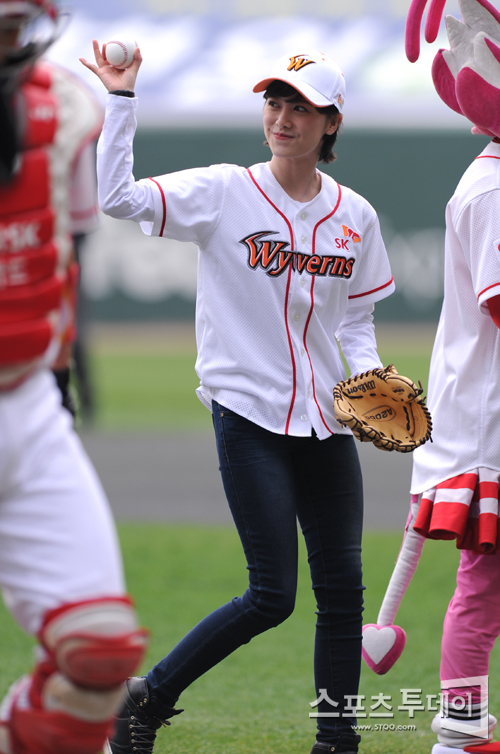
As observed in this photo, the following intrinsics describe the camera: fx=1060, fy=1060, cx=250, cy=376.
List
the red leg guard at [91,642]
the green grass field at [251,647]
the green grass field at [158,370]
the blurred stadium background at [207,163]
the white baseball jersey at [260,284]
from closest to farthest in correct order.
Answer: the red leg guard at [91,642] → the white baseball jersey at [260,284] → the green grass field at [251,647] → the blurred stadium background at [207,163] → the green grass field at [158,370]

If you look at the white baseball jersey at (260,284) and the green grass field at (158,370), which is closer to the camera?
the white baseball jersey at (260,284)

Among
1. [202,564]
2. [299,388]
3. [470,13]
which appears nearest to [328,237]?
[299,388]

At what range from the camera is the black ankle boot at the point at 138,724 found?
11.6 ft

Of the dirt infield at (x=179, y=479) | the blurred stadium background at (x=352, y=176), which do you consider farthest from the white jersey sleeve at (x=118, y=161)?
the blurred stadium background at (x=352, y=176)

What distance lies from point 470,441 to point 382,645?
31.7 inches

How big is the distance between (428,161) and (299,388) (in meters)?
22.0

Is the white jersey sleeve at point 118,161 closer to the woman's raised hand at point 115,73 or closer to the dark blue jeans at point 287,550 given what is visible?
the woman's raised hand at point 115,73

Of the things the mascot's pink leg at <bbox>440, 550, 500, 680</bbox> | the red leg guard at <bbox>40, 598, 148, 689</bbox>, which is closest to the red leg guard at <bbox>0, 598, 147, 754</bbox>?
the red leg guard at <bbox>40, 598, 148, 689</bbox>

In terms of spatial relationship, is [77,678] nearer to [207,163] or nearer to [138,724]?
[138,724]

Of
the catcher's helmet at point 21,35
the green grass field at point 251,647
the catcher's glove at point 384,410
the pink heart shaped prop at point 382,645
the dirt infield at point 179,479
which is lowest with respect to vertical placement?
the dirt infield at point 179,479

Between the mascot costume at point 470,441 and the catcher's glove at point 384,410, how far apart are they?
8 centimetres

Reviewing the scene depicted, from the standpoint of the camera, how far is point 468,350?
351 cm

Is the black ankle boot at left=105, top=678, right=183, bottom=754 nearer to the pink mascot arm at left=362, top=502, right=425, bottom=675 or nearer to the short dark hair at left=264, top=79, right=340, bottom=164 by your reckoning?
the pink mascot arm at left=362, top=502, right=425, bottom=675

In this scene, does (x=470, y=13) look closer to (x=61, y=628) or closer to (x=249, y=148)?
(x=61, y=628)
